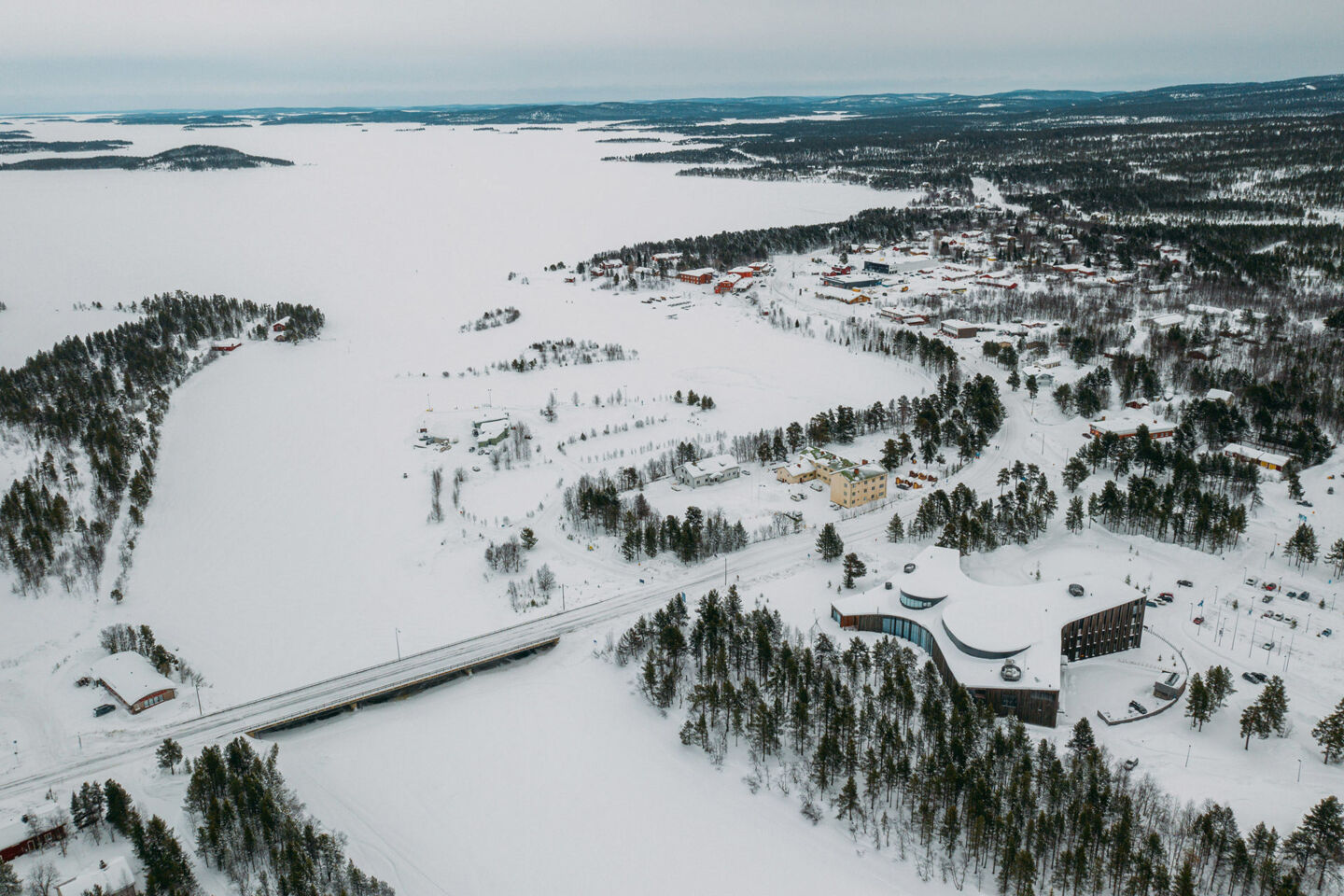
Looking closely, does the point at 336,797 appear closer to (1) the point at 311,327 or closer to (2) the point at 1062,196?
(1) the point at 311,327

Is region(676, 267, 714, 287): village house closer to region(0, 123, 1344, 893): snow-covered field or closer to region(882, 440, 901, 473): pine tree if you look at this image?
region(0, 123, 1344, 893): snow-covered field

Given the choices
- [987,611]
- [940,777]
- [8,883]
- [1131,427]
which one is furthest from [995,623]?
[8,883]

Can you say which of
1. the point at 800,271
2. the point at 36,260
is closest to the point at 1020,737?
the point at 800,271

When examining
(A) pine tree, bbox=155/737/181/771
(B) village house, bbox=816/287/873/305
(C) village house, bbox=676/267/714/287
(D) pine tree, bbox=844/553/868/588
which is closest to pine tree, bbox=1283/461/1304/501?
(D) pine tree, bbox=844/553/868/588

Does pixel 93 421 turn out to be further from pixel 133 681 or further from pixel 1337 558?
pixel 1337 558

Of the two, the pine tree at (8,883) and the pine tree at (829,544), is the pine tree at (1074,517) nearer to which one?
the pine tree at (829,544)

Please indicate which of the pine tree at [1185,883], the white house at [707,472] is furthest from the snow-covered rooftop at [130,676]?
the pine tree at [1185,883]

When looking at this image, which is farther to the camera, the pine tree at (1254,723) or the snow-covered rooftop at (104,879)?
the pine tree at (1254,723)
